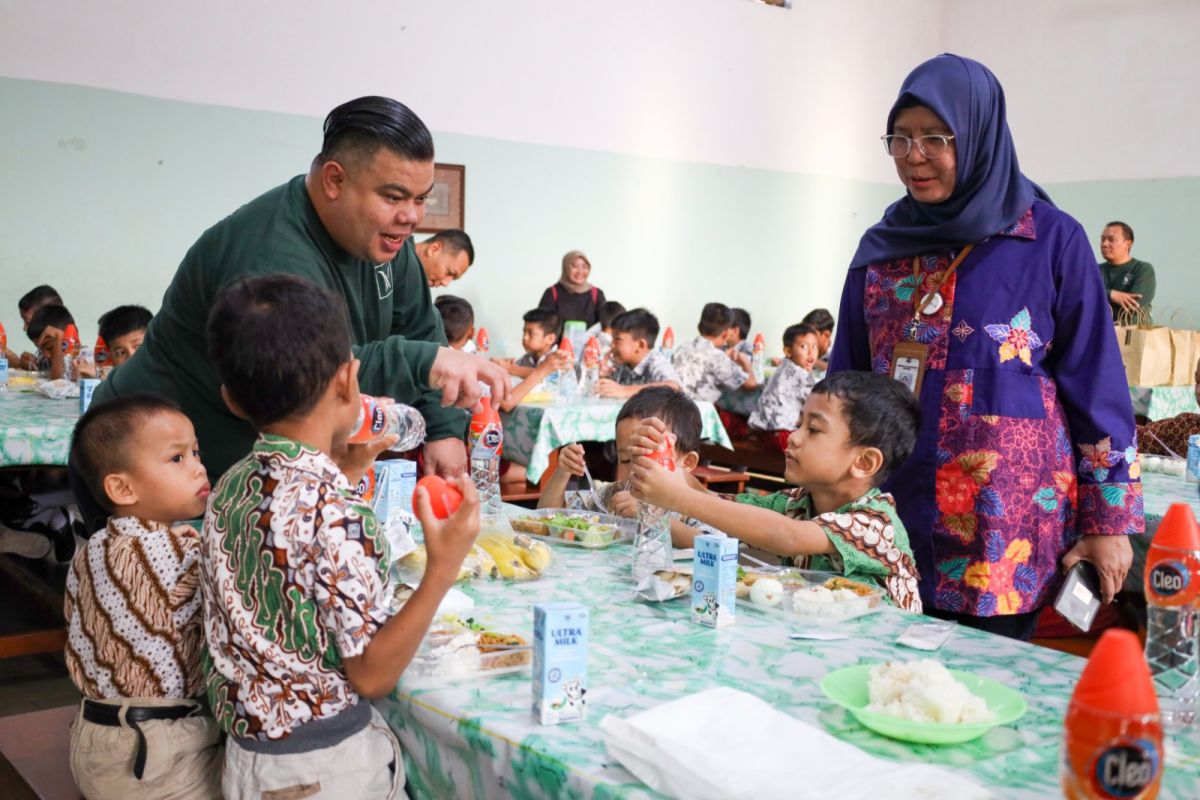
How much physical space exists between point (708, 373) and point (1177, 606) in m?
5.81

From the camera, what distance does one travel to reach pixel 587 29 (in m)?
9.22

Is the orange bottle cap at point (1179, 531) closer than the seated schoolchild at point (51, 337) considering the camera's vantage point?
Yes

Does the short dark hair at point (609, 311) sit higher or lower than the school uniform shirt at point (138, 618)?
higher

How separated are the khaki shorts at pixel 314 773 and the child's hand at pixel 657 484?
2.13 ft

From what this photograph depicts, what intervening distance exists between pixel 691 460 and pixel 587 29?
7.33 m

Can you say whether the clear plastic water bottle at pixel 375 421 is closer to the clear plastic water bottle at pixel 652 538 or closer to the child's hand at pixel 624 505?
the clear plastic water bottle at pixel 652 538

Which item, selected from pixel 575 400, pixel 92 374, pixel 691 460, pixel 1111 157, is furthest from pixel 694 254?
pixel 691 460

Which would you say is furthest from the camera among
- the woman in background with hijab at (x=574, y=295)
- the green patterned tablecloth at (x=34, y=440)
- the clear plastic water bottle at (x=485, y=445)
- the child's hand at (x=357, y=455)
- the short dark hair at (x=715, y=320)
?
the woman in background with hijab at (x=574, y=295)

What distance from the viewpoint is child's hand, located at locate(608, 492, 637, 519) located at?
102 inches

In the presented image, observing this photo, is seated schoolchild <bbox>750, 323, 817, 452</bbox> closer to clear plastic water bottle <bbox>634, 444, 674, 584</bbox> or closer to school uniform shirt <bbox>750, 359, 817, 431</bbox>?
school uniform shirt <bbox>750, 359, 817, 431</bbox>

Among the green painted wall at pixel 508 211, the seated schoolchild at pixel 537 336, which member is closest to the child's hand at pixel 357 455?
the seated schoolchild at pixel 537 336

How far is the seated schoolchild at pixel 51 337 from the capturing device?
505cm

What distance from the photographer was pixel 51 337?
5203mm

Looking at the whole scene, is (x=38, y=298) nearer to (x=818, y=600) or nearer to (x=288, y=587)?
(x=288, y=587)
